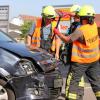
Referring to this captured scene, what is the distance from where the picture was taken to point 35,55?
23.8 ft

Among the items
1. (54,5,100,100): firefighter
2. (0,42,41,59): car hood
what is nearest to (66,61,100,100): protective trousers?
(54,5,100,100): firefighter

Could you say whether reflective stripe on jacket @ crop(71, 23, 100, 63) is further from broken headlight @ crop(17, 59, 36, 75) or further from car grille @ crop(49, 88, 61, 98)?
broken headlight @ crop(17, 59, 36, 75)

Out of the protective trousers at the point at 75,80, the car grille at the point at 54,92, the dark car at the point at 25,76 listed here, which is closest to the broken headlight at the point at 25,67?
the dark car at the point at 25,76

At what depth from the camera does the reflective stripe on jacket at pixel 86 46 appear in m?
7.30

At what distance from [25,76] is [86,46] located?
1.20 m

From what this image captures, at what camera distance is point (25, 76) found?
678 cm

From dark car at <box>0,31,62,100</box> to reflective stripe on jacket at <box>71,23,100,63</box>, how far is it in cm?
46

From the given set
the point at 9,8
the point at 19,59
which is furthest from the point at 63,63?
the point at 9,8

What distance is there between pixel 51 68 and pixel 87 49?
2.17 feet

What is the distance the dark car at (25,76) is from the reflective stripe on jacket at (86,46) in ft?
1.51

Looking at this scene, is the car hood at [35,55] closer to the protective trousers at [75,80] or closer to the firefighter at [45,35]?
the protective trousers at [75,80]

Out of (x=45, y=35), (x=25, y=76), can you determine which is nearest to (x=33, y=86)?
(x=25, y=76)

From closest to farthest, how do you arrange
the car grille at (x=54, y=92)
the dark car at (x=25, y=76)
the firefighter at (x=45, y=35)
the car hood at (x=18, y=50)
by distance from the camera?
the dark car at (x=25, y=76)
the car hood at (x=18, y=50)
the car grille at (x=54, y=92)
the firefighter at (x=45, y=35)

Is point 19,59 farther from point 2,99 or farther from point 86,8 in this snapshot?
point 86,8
